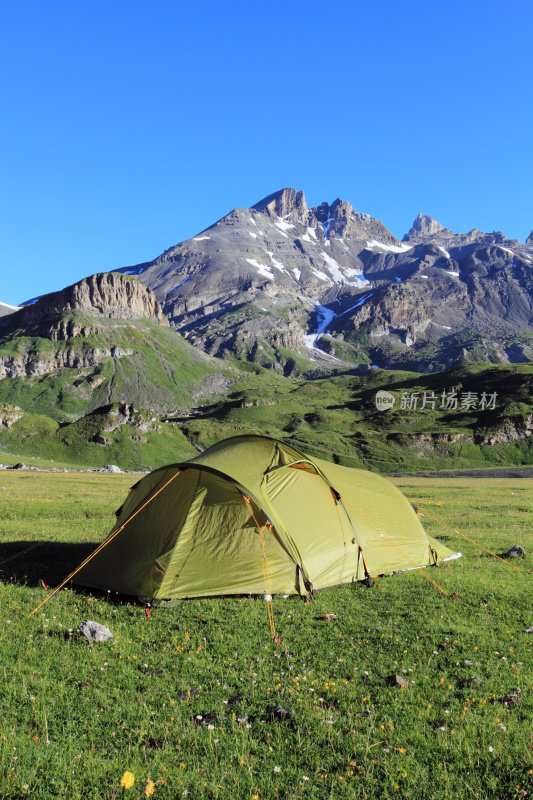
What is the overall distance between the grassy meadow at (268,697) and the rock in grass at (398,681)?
10cm

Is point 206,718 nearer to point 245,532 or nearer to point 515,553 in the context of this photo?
point 245,532

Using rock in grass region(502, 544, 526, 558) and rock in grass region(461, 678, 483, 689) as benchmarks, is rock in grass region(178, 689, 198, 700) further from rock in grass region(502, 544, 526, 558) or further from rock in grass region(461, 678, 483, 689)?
rock in grass region(502, 544, 526, 558)

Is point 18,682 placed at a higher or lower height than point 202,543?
lower

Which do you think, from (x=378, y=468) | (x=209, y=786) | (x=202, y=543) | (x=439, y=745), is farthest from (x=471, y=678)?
(x=378, y=468)

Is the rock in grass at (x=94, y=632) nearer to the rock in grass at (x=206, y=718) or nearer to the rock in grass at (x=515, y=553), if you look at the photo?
the rock in grass at (x=206, y=718)

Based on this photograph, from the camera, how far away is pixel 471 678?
30.9 ft

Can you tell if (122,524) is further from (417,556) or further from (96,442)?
(96,442)

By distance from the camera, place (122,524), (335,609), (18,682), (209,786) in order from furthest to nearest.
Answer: (122,524)
(335,609)
(18,682)
(209,786)

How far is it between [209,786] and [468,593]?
37.1 feet

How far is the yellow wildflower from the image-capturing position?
6.29 metres

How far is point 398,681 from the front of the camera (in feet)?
29.8

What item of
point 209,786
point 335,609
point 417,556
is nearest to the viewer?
point 209,786

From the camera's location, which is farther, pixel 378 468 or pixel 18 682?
pixel 378 468

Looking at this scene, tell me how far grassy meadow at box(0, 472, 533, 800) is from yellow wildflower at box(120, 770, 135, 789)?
2 centimetres
